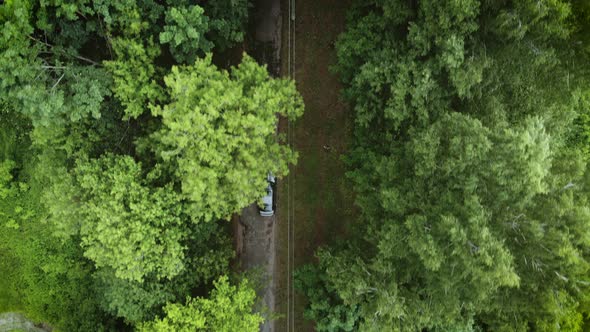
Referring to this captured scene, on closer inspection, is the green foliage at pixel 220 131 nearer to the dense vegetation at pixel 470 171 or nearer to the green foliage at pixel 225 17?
the green foliage at pixel 225 17

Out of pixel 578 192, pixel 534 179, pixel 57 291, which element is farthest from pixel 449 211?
pixel 57 291

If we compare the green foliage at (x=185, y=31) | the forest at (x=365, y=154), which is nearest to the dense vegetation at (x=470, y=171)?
the forest at (x=365, y=154)

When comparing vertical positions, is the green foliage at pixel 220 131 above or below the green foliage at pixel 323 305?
above

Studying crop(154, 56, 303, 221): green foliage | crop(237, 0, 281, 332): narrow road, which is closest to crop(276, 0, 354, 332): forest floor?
crop(237, 0, 281, 332): narrow road

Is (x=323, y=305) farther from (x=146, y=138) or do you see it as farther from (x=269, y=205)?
(x=146, y=138)

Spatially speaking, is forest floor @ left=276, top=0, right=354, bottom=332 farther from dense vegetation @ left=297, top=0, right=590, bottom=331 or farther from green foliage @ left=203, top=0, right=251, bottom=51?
green foliage @ left=203, top=0, right=251, bottom=51
